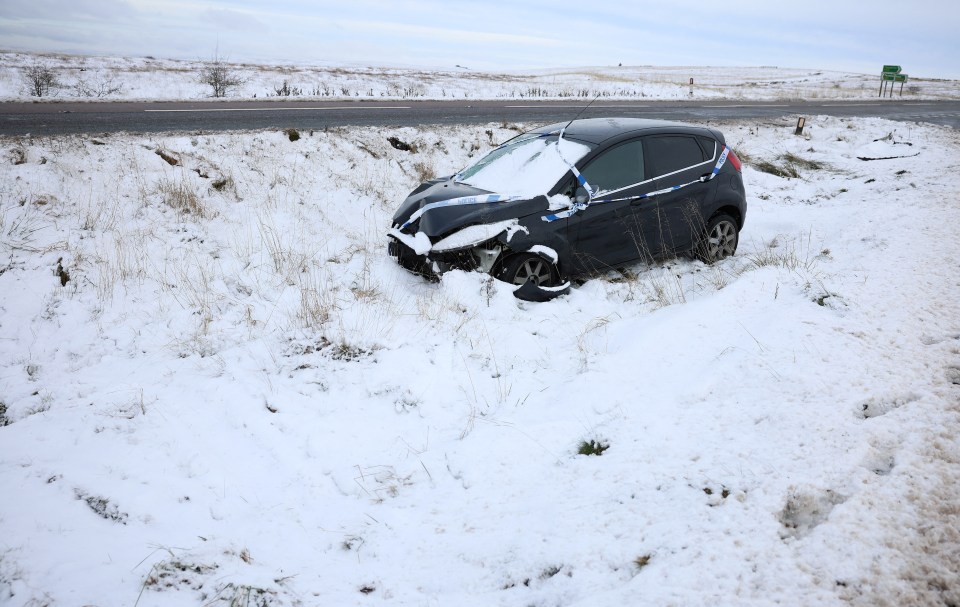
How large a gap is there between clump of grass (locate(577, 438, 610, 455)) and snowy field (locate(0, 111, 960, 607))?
1 centimetres

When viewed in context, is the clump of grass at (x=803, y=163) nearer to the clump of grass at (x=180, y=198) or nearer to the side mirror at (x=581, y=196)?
the side mirror at (x=581, y=196)

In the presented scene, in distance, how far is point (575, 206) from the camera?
19.1 feet

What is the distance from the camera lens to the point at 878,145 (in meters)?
14.0

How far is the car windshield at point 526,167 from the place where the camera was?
5879 mm

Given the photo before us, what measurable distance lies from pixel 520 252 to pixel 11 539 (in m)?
4.41

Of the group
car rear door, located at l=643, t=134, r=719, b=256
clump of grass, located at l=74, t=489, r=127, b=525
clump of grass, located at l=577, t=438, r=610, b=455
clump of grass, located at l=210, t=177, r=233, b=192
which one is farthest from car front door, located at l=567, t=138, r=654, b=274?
clump of grass, located at l=210, t=177, r=233, b=192

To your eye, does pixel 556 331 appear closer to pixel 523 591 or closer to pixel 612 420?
pixel 612 420

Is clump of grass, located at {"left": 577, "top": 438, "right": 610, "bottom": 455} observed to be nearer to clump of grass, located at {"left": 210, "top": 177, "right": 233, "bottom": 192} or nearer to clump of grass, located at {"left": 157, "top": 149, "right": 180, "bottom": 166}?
clump of grass, located at {"left": 210, "top": 177, "right": 233, "bottom": 192}

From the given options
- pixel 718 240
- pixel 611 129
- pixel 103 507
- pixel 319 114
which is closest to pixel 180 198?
pixel 103 507

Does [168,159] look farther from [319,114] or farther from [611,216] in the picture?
[611,216]

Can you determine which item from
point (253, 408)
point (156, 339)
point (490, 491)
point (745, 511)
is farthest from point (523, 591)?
Answer: point (156, 339)

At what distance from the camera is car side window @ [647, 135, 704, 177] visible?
637 cm

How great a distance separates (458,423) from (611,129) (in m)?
4.10

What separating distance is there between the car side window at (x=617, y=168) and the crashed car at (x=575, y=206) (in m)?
0.01
